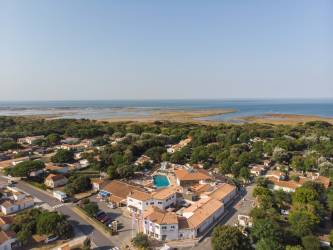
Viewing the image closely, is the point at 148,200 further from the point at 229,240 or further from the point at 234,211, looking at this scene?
the point at 229,240

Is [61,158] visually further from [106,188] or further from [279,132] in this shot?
[279,132]

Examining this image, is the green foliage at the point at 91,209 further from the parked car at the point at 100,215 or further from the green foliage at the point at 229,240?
the green foliage at the point at 229,240

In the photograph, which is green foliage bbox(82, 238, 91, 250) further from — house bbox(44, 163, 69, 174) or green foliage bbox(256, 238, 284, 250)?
house bbox(44, 163, 69, 174)

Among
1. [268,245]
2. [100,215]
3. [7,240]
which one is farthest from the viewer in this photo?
[100,215]

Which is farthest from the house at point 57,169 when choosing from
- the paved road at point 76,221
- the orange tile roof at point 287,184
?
the orange tile roof at point 287,184

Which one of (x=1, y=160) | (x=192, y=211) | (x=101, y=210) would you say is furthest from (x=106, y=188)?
(x=1, y=160)

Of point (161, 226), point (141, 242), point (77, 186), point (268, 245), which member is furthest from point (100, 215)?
point (268, 245)
